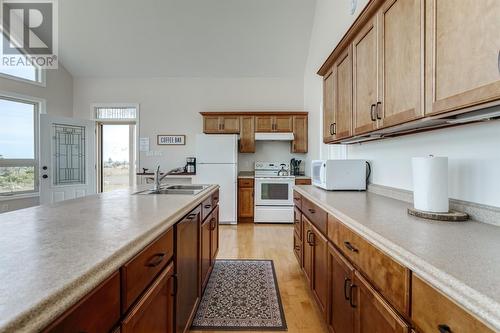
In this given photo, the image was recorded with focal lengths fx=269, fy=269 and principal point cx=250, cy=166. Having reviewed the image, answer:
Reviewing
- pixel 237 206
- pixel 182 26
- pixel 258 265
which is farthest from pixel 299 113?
pixel 258 265

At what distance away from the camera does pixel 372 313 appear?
41.9 inches

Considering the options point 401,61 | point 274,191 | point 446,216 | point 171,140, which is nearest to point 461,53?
point 401,61

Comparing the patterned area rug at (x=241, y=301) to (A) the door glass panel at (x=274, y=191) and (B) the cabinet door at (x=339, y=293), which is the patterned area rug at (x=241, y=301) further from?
(A) the door glass panel at (x=274, y=191)

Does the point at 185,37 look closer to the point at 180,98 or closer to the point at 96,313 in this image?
the point at 180,98

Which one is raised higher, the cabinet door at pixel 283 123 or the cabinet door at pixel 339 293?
the cabinet door at pixel 283 123

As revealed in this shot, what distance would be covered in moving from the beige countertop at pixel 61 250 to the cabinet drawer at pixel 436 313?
85 cm

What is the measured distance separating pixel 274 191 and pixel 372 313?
12.5 feet

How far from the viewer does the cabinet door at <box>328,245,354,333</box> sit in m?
1.30

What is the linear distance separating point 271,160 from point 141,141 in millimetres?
2759

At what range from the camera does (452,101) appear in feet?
3.39

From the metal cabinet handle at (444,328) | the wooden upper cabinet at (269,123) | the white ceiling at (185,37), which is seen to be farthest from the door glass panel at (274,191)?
the metal cabinet handle at (444,328)

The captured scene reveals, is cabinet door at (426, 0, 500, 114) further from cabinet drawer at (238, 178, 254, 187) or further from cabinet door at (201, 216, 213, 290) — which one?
cabinet drawer at (238, 178, 254, 187)

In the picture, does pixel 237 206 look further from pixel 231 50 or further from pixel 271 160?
pixel 231 50

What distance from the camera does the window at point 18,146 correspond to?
175 inches
